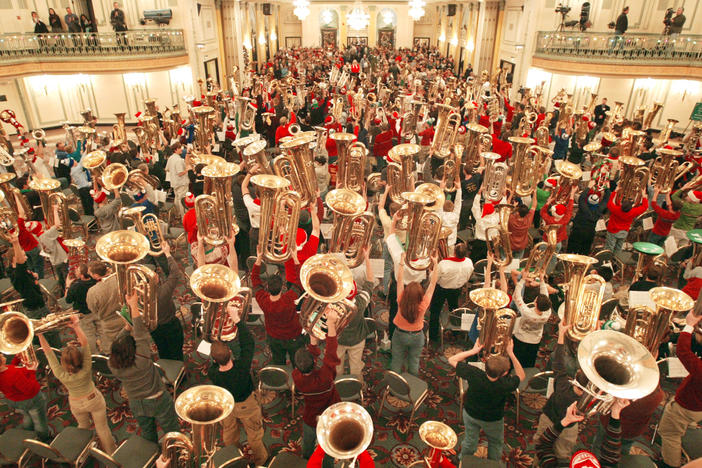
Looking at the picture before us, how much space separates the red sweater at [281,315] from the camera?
4348 mm

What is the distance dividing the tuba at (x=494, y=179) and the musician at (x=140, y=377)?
5.53 metres

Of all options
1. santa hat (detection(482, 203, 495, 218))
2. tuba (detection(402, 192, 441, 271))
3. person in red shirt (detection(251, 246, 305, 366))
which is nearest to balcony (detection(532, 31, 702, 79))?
santa hat (detection(482, 203, 495, 218))

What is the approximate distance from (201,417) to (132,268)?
1.72m

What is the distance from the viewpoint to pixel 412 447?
448 cm

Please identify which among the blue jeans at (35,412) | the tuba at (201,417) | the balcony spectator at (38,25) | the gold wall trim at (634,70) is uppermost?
the balcony spectator at (38,25)

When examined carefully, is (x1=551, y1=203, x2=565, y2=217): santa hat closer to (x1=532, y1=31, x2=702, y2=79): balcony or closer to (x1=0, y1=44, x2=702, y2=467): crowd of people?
(x1=0, y1=44, x2=702, y2=467): crowd of people

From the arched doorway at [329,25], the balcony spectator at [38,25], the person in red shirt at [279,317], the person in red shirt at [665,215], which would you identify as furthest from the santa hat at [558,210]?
the arched doorway at [329,25]

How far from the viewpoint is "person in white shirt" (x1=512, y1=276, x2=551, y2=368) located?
439cm

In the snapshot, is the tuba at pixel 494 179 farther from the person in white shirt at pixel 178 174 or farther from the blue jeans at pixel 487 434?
the person in white shirt at pixel 178 174

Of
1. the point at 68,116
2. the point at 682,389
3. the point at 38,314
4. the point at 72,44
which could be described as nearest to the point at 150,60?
the point at 72,44

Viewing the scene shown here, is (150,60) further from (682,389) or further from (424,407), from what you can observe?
(682,389)

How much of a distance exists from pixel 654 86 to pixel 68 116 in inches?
965

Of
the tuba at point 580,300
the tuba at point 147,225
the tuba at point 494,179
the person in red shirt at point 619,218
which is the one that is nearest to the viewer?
the tuba at point 580,300

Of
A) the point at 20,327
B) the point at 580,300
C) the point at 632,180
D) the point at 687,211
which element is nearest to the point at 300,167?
the point at 20,327
